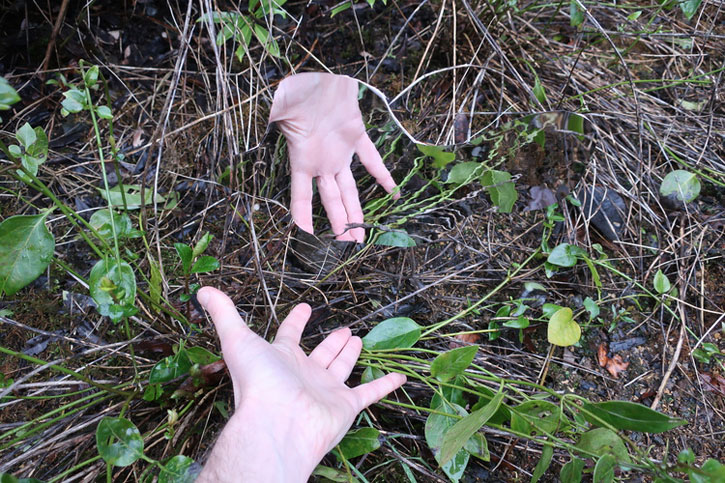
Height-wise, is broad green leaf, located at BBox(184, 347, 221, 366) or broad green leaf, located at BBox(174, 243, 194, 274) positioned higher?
broad green leaf, located at BBox(174, 243, 194, 274)

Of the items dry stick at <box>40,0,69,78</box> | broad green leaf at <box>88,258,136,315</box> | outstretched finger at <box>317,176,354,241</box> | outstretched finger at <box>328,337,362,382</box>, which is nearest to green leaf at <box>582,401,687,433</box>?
outstretched finger at <box>328,337,362,382</box>

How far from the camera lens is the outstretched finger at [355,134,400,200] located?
1.29m

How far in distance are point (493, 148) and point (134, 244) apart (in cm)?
104

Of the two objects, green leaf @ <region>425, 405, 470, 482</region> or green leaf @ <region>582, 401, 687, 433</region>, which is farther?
green leaf @ <region>425, 405, 470, 482</region>

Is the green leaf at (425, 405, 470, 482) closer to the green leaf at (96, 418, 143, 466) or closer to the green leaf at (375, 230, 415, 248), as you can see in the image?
the green leaf at (375, 230, 415, 248)

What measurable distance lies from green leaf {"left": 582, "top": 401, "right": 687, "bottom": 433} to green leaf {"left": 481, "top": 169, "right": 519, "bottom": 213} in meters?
0.54

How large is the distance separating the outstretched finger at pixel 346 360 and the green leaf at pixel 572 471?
45 cm

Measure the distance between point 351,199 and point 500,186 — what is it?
0.40 metres

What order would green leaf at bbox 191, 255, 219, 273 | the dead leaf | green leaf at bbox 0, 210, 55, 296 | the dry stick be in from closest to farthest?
1. green leaf at bbox 0, 210, 55, 296
2. green leaf at bbox 191, 255, 219, 273
3. the dead leaf
4. the dry stick

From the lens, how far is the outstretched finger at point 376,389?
96cm

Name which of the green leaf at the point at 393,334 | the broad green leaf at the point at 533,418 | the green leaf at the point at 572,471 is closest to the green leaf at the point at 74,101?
the green leaf at the point at 393,334

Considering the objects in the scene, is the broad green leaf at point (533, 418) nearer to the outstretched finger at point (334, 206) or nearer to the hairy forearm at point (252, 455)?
the hairy forearm at point (252, 455)

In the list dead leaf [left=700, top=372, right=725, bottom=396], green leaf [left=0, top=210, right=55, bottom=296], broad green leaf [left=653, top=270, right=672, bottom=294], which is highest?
green leaf [left=0, top=210, right=55, bottom=296]

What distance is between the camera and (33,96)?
1.36m
